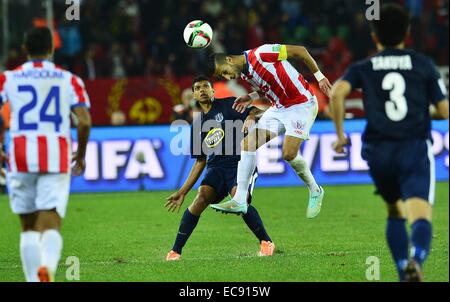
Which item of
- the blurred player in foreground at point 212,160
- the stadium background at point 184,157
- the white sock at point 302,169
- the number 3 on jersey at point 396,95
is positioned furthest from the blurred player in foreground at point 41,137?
the white sock at point 302,169

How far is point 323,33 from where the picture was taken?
2392 centimetres

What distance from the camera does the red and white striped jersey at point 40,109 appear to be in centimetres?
718

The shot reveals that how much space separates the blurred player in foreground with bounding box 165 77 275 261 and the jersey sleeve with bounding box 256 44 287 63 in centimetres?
53

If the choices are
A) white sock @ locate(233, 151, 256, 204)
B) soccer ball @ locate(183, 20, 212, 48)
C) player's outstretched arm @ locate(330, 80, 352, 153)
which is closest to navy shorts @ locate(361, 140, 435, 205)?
player's outstretched arm @ locate(330, 80, 352, 153)

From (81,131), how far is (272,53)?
11.2ft

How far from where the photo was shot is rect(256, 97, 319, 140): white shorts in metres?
10.6

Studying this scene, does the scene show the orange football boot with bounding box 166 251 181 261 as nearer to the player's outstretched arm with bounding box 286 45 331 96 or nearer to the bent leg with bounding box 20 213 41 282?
the player's outstretched arm with bounding box 286 45 331 96

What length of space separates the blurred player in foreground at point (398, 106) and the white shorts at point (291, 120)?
3.46 m

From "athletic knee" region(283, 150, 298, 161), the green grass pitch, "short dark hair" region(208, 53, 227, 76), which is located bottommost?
the green grass pitch

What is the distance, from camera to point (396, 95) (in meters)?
7.05

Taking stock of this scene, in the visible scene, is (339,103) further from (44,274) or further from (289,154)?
(289,154)

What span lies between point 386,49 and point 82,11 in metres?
16.9

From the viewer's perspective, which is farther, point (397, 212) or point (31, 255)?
point (397, 212)

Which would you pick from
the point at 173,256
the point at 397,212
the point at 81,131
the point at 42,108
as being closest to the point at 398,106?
the point at 397,212
